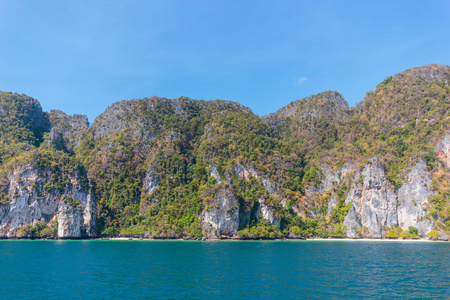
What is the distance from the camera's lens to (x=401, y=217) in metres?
118

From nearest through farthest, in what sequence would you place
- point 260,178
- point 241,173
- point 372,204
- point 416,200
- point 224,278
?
point 224,278, point 416,200, point 372,204, point 260,178, point 241,173

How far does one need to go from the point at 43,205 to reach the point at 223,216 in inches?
2832

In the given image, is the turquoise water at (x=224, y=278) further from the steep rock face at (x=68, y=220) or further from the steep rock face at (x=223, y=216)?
the steep rock face at (x=68, y=220)

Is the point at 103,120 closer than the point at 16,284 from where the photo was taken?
No

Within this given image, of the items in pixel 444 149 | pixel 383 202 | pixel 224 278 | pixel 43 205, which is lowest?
pixel 224 278

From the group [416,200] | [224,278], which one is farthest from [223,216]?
[224,278]

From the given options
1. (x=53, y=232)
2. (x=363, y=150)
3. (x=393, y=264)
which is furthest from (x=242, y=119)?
(x=393, y=264)

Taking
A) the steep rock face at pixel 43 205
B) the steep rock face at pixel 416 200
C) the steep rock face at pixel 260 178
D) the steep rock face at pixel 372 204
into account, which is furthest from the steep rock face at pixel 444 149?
the steep rock face at pixel 43 205

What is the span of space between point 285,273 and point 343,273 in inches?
312

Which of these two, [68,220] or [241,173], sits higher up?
[241,173]

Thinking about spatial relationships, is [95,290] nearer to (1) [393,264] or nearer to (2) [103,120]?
(1) [393,264]

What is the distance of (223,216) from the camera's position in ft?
389

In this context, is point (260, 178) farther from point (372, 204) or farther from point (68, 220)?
point (68, 220)

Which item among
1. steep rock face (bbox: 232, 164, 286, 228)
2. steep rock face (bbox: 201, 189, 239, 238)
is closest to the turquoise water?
steep rock face (bbox: 201, 189, 239, 238)
